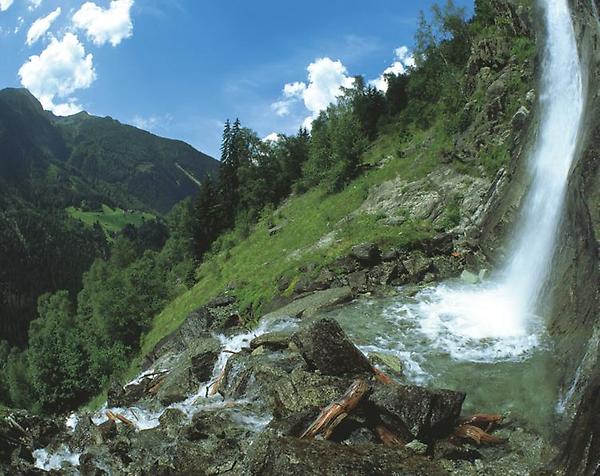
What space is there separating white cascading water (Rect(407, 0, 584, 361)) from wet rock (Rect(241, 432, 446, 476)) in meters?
7.13

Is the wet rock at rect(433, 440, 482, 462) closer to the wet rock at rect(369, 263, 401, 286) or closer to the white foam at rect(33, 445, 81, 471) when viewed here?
the white foam at rect(33, 445, 81, 471)

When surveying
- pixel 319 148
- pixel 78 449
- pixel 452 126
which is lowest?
pixel 78 449

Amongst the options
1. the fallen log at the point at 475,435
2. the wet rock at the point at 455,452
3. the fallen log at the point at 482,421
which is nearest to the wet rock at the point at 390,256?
the fallen log at the point at 482,421

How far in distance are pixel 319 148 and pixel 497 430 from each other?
54.2m

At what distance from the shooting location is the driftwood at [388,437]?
10641mm

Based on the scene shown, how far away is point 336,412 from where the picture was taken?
11.0m

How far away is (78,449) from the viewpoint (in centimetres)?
1506

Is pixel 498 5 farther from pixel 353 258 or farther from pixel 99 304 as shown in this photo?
pixel 99 304

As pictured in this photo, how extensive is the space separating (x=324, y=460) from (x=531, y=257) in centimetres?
1565

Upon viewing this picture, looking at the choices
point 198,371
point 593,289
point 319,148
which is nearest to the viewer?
point 593,289

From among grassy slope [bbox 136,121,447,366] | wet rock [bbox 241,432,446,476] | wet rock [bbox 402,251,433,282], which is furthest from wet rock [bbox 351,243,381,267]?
wet rock [bbox 241,432,446,476]

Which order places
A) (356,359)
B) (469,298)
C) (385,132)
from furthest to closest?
(385,132)
(469,298)
(356,359)

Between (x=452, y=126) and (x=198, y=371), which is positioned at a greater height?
(x=452, y=126)

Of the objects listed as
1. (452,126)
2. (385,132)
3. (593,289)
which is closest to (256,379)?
(593,289)
